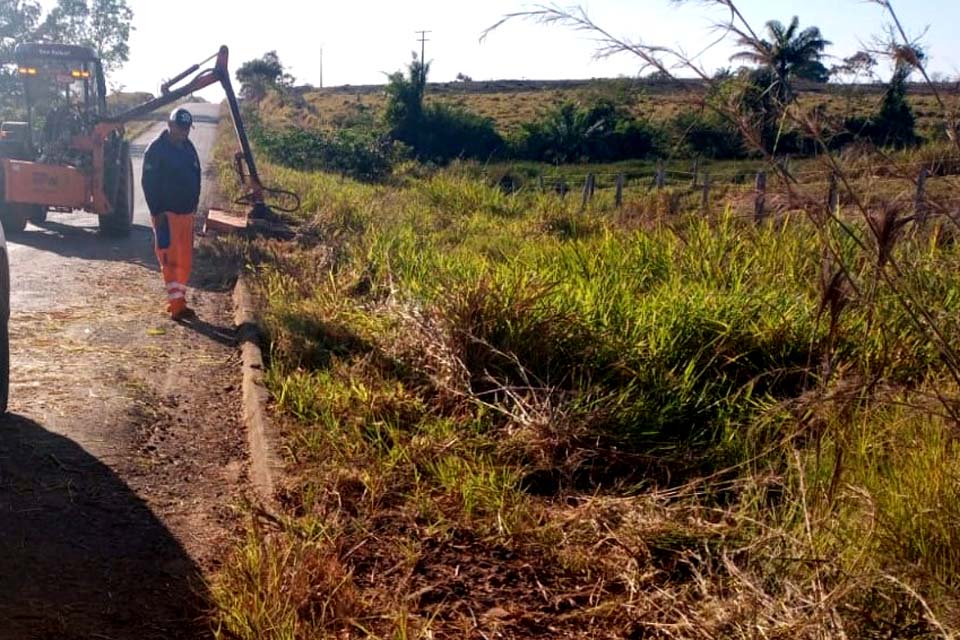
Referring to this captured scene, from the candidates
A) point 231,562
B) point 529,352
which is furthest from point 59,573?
point 529,352

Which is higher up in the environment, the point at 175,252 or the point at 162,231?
the point at 162,231

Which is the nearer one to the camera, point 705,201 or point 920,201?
point 920,201

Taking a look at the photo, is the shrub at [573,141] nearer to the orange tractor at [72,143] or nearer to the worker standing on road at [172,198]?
the orange tractor at [72,143]

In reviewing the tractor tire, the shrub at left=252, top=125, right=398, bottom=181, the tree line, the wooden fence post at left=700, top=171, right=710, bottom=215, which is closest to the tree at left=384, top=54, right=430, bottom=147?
the tree line

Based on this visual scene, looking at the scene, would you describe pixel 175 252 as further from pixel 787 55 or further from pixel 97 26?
pixel 97 26

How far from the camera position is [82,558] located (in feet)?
13.9

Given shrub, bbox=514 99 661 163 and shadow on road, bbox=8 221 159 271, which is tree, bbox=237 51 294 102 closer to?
shrub, bbox=514 99 661 163

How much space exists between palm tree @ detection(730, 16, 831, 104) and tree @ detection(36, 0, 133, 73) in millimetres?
→ 65846

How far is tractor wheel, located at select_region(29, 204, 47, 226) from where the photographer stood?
49.5 ft

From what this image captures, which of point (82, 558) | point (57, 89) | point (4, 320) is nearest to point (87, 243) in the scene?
point (57, 89)

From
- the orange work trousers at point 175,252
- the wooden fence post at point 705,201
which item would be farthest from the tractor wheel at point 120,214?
the wooden fence post at point 705,201

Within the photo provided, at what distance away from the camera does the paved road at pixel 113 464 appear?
12.8ft

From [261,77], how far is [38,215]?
65.3 m

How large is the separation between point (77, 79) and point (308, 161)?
16.4m
